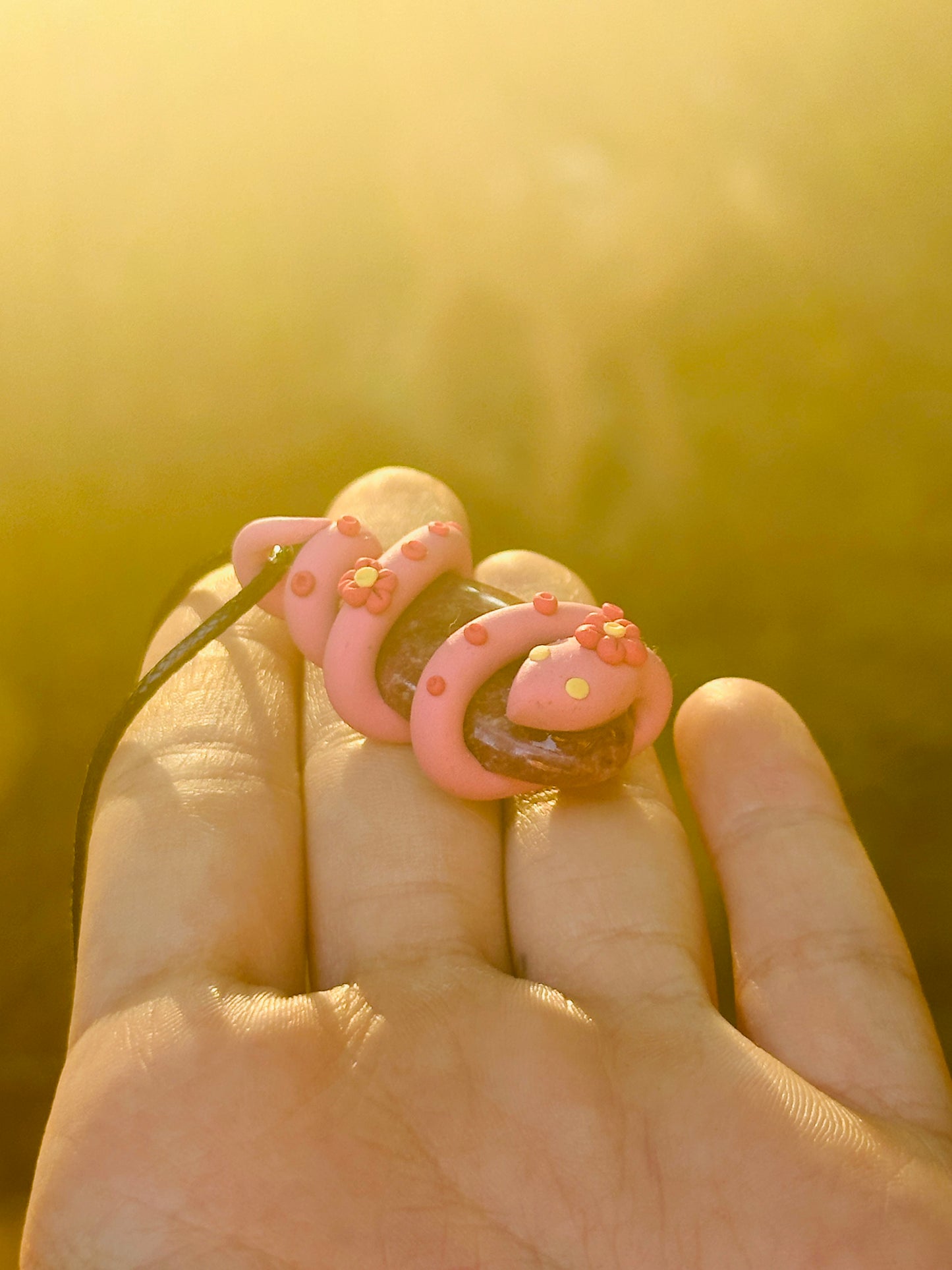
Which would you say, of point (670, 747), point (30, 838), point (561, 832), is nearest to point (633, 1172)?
point (561, 832)

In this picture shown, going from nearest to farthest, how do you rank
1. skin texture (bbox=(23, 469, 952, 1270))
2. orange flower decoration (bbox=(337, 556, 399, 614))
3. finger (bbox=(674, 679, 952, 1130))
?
skin texture (bbox=(23, 469, 952, 1270)), finger (bbox=(674, 679, 952, 1130)), orange flower decoration (bbox=(337, 556, 399, 614))

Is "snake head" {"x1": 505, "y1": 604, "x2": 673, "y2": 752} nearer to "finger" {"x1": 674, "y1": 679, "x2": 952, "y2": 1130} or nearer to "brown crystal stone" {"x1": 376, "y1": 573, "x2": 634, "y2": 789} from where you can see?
"brown crystal stone" {"x1": 376, "y1": 573, "x2": 634, "y2": 789}

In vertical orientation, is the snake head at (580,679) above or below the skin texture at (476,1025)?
above

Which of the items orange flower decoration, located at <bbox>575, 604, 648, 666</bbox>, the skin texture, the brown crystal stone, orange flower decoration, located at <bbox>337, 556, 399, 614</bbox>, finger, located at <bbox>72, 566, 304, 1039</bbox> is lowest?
the skin texture

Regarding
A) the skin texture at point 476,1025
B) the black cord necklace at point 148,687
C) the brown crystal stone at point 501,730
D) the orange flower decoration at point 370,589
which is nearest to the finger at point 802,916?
the skin texture at point 476,1025

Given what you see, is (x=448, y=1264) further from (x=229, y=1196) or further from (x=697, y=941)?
(x=697, y=941)

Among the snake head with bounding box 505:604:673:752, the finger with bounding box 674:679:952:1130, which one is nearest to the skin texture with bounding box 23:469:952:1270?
the finger with bounding box 674:679:952:1130

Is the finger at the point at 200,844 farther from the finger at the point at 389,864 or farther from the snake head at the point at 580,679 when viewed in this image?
the snake head at the point at 580,679
